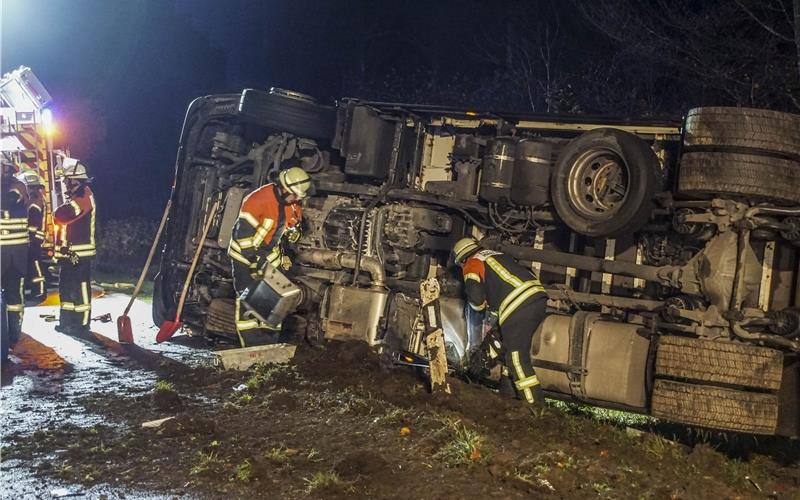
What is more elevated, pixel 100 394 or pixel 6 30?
pixel 6 30

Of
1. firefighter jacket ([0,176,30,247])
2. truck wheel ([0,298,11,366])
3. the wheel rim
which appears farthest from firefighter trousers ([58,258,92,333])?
the wheel rim

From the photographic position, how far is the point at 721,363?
472 cm

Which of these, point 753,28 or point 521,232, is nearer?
point 521,232

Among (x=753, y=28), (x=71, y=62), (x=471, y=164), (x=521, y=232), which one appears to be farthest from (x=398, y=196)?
(x=71, y=62)

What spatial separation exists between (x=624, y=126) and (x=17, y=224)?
577 centimetres

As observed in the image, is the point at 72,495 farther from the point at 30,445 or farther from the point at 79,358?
the point at 79,358

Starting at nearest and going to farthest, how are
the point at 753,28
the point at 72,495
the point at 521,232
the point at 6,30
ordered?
the point at 72,495 < the point at 521,232 < the point at 753,28 < the point at 6,30

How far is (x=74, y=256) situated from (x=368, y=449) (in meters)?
5.05

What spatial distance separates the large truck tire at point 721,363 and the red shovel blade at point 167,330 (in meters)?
5.03

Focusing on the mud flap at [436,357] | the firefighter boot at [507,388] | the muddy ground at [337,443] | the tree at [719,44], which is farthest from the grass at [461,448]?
the tree at [719,44]

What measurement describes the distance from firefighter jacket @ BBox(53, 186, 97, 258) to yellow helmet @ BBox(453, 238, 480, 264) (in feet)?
14.6

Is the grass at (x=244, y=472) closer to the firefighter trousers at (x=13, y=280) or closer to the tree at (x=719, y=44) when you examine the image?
the firefighter trousers at (x=13, y=280)

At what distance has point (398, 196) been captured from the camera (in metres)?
6.79

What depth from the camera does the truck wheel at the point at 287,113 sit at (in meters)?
7.25
